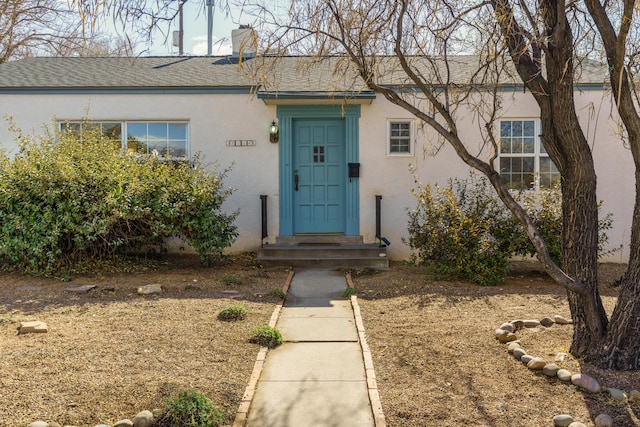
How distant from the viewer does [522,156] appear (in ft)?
33.1

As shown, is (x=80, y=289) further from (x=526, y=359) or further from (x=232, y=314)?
(x=526, y=359)

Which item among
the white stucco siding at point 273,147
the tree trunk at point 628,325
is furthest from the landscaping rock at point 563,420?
the white stucco siding at point 273,147

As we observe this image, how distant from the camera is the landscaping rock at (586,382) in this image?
3811 millimetres

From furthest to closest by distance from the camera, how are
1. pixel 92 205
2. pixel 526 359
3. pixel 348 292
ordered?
pixel 92 205, pixel 348 292, pixel 526 359

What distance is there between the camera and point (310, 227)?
1034cm

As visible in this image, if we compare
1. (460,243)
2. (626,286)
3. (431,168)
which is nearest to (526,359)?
(626,286)

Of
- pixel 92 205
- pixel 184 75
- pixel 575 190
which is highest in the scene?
pixel 184 75

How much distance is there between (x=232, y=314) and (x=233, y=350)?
1085 millimetres

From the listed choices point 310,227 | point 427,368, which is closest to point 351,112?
point 310,227

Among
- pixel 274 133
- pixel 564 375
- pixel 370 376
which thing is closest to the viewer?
pixel 564 375

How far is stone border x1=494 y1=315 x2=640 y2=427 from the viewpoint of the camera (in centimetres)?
339

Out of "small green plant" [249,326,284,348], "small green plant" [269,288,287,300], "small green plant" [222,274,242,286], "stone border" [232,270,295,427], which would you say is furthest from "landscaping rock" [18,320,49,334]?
"small green plant" [222,274,242,286]

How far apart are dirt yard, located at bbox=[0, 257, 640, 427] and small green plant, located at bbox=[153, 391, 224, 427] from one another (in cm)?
29

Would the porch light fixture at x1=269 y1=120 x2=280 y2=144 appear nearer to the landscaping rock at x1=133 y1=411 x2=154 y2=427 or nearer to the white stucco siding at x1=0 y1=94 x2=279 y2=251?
the white stucco siding at x1=0 y1=94 x2=279 y2=251
